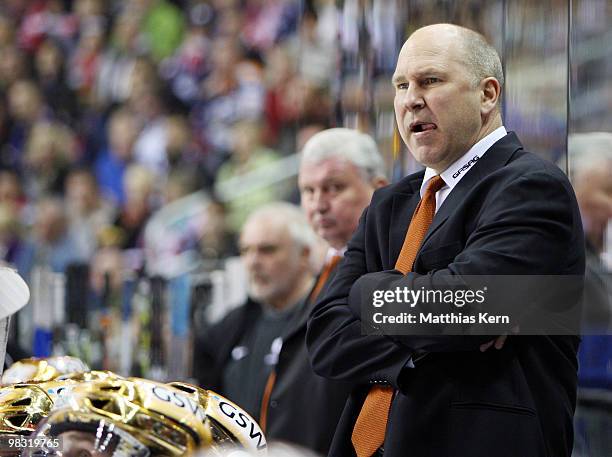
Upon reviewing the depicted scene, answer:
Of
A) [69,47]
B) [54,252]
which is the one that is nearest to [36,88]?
[69,47]

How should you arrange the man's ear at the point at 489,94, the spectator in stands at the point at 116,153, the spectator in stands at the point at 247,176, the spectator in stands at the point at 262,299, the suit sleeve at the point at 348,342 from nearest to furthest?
the suit sleeve at the point at 348,342 → the man's ear at the point at 489,94 → the spectator in stands at the point at 262,299 → the spectator in stands at the point at 247,176 → the spectator in stands at the point at 116,153

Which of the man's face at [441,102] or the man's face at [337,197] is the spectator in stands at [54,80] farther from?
the man's face at [441,102]

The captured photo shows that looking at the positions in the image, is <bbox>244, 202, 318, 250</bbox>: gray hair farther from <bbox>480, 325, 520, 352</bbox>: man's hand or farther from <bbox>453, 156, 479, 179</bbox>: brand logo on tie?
<bbox>480, 325, 520, 352</bbox>: man's hand

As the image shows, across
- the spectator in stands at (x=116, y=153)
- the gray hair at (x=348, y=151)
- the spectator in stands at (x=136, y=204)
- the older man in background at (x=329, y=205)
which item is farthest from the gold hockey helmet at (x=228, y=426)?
the spectator in stands at (x=116, y=153)

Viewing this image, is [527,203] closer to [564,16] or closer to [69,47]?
[564,16]

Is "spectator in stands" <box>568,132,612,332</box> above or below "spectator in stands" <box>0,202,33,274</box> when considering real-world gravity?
above

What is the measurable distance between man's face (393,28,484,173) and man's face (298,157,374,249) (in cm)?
77

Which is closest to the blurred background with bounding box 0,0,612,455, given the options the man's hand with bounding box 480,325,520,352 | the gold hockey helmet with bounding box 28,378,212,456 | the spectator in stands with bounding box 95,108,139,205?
the spectator in stands with bounding box 95,108,139,205

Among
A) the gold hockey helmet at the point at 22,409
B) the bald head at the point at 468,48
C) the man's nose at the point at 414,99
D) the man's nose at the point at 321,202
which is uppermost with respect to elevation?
the bald head at the point at 468,48

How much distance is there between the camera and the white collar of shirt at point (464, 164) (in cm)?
178

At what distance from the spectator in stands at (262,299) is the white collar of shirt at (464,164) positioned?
4.97ft

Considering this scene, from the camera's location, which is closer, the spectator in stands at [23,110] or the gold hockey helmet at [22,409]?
the gold hockey helmet at [22,409]

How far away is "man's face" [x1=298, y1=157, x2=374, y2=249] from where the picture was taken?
2.56 meters

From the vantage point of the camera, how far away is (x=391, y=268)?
1.82 metres
